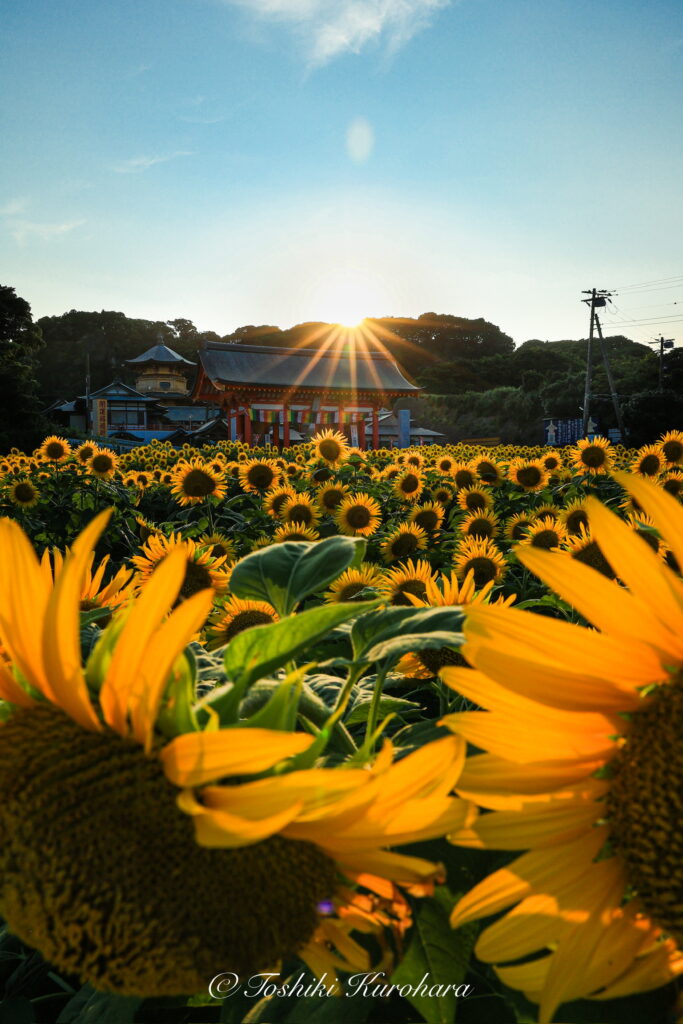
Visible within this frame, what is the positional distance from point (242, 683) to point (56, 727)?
0.13 meters

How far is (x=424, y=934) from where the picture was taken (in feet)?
1.71

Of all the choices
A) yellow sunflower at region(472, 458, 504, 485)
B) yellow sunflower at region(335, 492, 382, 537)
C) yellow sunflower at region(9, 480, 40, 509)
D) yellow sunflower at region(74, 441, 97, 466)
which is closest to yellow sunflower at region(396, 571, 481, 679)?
yellow sunflower at region(335, 492, 382, 537)

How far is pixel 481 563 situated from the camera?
8.71 feet

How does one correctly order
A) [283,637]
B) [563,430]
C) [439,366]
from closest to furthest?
[283,637] → [563,430] → [439,366]

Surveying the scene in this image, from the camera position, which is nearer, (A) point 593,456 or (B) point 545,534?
(B) point 545,534

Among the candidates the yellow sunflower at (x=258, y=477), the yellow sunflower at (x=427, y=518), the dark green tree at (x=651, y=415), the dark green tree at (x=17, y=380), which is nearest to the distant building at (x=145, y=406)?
the dark green tree at (x=17, y=380)

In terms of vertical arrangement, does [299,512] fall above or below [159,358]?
below

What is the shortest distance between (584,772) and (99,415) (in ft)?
165

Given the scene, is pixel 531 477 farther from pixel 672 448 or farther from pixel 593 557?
pixel 593 557

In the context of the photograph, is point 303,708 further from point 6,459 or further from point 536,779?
point 6,459

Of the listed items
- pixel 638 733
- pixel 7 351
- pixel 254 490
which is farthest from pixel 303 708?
pixel 7 351

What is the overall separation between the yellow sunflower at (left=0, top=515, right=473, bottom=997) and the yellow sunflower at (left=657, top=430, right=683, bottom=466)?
Result: 5.28 meters

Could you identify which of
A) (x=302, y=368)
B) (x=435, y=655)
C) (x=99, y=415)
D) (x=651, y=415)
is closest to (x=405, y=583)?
(x=435, y=655)

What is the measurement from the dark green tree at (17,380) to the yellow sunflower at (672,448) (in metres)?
A: 25.1
